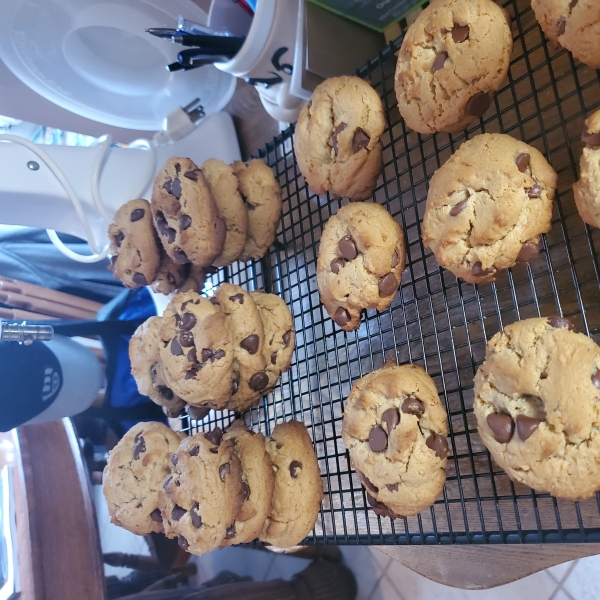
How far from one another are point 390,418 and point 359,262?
0.94 ft

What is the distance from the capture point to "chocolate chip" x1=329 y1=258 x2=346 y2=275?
1.02 metres

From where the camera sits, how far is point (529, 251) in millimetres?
828

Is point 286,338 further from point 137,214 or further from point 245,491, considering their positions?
point 137,214

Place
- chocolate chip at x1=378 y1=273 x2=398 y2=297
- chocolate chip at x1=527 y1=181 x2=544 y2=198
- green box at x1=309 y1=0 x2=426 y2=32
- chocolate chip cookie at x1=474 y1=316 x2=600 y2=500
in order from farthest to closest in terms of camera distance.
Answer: green box at x1=309 y1=0 x2=426 y2=32 < chocolate chip at x1=378 y1=273 x2=398 y2=297 < chocolate chip at x1=527 y1=181 x2=544 y2=198 < chocolate chip cookie at x1=474 y1=316 x2=600 y2=500

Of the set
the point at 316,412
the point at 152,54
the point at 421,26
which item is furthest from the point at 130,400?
the point at 421,26

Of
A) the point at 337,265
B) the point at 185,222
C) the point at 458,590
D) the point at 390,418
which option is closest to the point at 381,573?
the point at 458,590

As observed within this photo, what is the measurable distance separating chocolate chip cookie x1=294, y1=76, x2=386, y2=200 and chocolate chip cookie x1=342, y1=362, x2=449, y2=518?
1.25ft

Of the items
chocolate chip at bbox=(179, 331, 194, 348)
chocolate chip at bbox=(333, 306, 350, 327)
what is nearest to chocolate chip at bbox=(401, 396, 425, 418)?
chocolate chip at bbox=(333, 306, 350, 327)

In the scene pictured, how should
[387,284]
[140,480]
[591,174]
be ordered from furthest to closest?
[140,480], [387,284], [591,174]

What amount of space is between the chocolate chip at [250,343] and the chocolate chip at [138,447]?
0.34 m

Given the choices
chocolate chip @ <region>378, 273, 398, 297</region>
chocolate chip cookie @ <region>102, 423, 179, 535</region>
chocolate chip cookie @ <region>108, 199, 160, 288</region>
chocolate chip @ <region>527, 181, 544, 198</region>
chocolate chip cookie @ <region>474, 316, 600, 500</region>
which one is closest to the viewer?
chocolate chip cookie @ <region>474, 316, 600, 500</region>

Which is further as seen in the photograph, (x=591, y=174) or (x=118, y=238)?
(x=118, y=238)

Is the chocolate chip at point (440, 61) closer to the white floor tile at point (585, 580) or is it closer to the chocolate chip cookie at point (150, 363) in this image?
the chocolate chip cookie at point (150, 363)

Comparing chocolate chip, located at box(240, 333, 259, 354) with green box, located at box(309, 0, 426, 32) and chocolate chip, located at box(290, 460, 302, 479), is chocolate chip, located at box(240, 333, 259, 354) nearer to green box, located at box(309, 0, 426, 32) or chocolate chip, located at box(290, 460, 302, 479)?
chocolate chip, located at box(290, 460, 302, 479)
